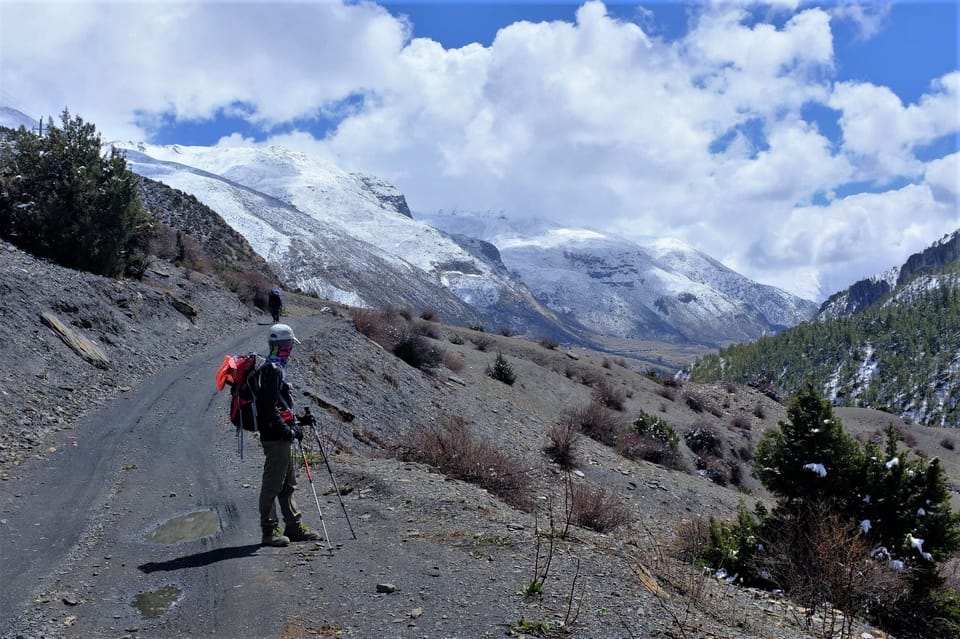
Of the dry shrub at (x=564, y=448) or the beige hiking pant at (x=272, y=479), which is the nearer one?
the beige hiking pant at (x=272, y=479)

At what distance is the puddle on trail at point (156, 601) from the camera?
17.8ft

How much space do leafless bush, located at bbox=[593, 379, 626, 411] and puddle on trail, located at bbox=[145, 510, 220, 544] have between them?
82.2 ft

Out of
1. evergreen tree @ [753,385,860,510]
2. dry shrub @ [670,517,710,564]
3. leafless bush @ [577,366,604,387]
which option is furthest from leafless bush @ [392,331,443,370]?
evergreen tree @ [753,385,860,510]

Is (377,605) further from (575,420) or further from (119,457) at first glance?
(575,420)

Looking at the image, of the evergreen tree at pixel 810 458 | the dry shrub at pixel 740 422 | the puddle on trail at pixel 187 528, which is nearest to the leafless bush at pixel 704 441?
the dry shrub at pixel 740 422

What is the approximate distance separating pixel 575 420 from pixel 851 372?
124 m

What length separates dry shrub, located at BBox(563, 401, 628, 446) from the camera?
24.0m

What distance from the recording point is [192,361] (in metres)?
18.0

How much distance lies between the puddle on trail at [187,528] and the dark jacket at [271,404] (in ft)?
4.67

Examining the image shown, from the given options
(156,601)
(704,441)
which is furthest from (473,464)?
(704,441)

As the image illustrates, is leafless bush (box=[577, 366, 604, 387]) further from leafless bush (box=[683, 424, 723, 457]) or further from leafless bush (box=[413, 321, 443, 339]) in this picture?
leafless bush (box=[413, 321, 443, 339])

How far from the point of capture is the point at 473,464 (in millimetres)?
11523

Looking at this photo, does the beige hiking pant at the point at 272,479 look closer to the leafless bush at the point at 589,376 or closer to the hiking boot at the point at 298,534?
the hiking boot at the point at 298,534

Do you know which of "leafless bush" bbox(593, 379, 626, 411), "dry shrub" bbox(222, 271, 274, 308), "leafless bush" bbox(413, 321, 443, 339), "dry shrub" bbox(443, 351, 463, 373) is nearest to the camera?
"dry shrub" bbox(443, 351, 463, 373)
